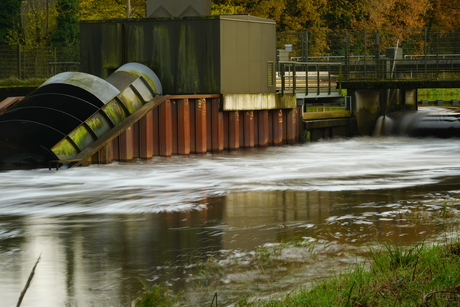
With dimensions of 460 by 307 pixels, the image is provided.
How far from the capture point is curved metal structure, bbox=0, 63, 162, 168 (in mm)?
21312

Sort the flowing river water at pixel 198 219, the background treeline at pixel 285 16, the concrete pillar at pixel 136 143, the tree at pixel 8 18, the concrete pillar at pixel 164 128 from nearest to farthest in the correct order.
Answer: the flowing river water at pixel 198 219 → the concrete pillar at pixel 136 143 → the concrete pillar at pixel 164 128 → the background treeline at pixel 285 16 → the tree at pixel 8 18

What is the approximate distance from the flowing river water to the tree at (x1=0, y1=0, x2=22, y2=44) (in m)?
35.9

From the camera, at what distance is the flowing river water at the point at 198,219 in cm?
887

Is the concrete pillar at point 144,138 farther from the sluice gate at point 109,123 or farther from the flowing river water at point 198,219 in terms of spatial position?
the flowing river water at point 198,219

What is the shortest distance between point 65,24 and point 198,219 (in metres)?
47.2

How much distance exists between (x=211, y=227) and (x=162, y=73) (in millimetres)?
13636

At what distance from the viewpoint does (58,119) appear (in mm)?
21453

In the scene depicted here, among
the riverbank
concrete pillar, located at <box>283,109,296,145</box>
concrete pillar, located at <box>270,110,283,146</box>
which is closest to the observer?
the riverbank

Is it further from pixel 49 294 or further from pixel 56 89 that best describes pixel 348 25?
pixel 49 294

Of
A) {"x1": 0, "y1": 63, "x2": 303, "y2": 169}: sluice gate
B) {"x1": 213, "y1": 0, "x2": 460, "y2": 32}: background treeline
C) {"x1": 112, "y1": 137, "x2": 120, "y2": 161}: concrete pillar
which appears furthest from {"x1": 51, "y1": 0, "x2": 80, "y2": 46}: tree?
{"x1": 112, "y1": 137, "x2": 120, "y2": 161}: concrete pillar

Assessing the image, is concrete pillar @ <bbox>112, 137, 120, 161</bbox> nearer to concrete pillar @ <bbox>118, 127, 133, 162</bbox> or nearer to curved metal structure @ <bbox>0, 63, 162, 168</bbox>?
concrete pillar @ <bbox>118, 127, 133, 162</bbox>

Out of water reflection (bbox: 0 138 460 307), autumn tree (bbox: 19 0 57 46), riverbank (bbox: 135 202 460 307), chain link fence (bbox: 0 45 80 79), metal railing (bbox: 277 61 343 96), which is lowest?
water reflection (bbox: 0 138 460 307)

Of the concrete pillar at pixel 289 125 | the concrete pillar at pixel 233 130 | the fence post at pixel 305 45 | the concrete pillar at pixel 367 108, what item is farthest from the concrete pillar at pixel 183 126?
the fence post at pixel 305 45

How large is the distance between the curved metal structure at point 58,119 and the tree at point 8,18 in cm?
3500
